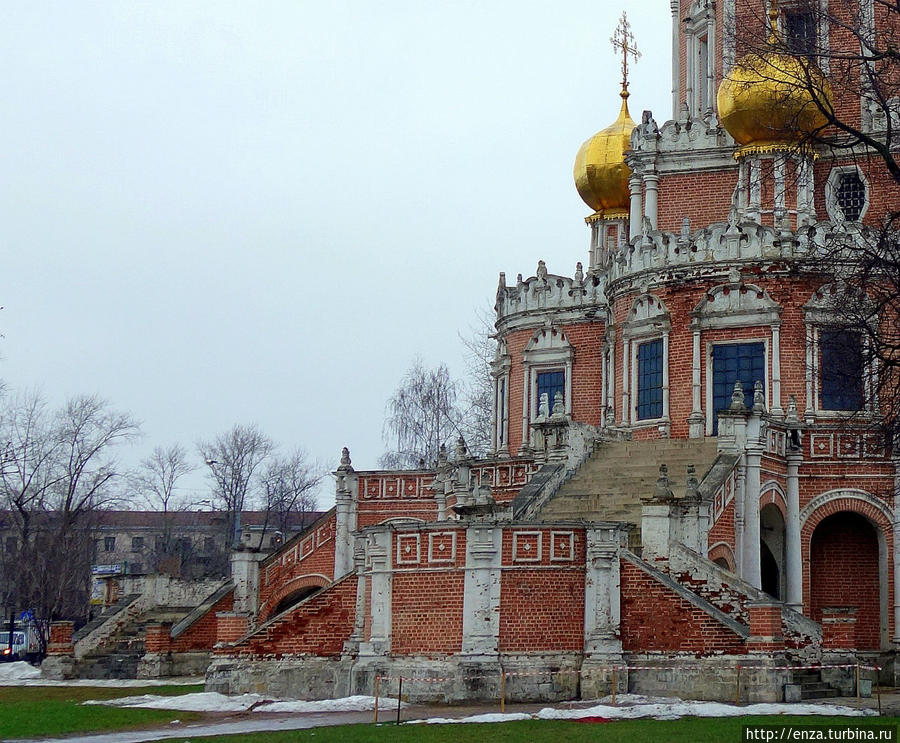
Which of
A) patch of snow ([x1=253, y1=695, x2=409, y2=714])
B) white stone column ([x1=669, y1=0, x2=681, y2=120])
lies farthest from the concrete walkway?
white stone column ([x1=669, y1=0, x2=681, y2=120])

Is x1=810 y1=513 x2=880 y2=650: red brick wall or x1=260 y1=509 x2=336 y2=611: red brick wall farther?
x1=260 y1=509 x2=336 y2=611: red brick wall

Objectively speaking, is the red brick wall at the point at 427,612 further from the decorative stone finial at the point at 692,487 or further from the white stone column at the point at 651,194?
the white stone column at the point at 651,194

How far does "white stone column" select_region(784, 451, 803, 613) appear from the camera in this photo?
103ft

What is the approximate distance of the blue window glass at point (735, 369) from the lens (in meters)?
34.8

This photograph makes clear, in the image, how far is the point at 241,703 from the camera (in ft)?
84.5

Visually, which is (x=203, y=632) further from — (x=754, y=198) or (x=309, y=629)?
(x=754, y=198)

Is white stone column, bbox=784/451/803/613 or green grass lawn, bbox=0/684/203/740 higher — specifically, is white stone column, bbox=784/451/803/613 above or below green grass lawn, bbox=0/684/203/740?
above

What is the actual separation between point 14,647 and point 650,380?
26066 millimetres

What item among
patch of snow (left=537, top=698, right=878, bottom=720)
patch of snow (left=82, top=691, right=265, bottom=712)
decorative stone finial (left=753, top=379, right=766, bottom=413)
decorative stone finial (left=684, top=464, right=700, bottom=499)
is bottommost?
patch of snow (left=82, top=691, right=265, bottom=712)

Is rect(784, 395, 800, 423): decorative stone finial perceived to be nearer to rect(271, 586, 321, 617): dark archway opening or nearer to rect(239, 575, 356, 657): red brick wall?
rect(239, 575, 356, 657): red brick wall

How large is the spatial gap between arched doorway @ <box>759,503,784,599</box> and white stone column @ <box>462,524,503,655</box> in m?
8.15

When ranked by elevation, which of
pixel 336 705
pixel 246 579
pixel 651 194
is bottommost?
pixel 336 705

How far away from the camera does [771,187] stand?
3759cm

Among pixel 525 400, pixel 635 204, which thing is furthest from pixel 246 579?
pixel 635 204
